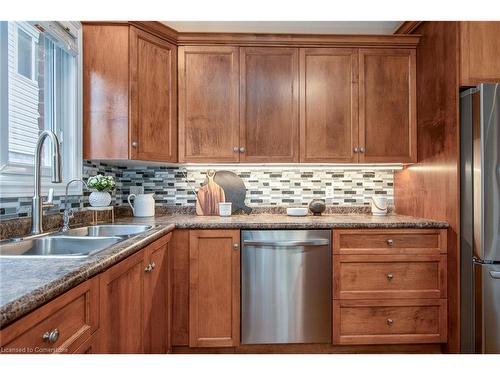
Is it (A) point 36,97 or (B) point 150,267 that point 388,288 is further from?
(A) point 36,97

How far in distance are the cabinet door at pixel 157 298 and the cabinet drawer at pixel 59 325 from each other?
606 mm

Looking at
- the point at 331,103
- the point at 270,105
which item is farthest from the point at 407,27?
the point at 270,105

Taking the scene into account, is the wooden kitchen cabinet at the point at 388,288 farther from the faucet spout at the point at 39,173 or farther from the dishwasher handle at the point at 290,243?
the faucet spout at the point at 39,173

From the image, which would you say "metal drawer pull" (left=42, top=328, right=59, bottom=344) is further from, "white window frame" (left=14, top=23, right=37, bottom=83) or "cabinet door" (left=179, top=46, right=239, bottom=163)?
"cabinet door" (left=179, top=46, right=239, bottom=163)

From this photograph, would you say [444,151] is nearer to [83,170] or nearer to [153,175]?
[153,175]

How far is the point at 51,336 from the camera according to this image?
0.81 metres

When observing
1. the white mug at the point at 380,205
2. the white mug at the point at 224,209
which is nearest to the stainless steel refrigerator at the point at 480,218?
the white mug at the point at 380,205

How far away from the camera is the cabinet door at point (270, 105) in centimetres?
253

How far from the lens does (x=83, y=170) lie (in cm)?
228

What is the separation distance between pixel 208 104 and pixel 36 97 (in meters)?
1.08

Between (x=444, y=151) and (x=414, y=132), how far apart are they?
0.39 metres

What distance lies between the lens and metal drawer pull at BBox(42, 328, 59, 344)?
2.58ft

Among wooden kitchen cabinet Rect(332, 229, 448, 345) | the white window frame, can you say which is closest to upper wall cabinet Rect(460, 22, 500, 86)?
wooden kitchen cabinet Rect(332, 229, 448, 345)

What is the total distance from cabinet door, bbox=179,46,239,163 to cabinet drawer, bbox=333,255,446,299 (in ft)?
3.57
